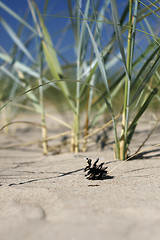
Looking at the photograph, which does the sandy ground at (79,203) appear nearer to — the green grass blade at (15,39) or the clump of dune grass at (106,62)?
the clump of dune grass at (106,62)

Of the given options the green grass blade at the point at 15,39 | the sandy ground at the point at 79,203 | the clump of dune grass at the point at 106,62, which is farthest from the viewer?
the green grass blade at the point at 15,39

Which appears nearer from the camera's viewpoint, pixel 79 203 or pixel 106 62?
pixel 79 203

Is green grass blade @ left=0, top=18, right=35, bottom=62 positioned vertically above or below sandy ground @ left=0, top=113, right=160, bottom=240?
above

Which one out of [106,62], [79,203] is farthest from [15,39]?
[79,203]

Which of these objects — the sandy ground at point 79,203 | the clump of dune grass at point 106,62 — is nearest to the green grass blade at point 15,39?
the clump of dune grass at point 106,62

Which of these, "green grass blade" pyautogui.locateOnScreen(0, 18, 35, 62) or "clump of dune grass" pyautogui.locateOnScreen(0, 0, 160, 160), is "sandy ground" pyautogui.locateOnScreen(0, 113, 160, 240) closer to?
"clump of dune grass" pyautogui.locateOnScreen(0, 0, 160, 160)

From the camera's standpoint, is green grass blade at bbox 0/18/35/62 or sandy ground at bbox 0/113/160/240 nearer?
sandy ground at bbox 0/113/160/240

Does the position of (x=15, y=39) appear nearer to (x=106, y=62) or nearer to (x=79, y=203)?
(x=106, y=62)

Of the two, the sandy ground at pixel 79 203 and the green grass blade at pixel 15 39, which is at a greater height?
the green grass blade at pixel 15 39

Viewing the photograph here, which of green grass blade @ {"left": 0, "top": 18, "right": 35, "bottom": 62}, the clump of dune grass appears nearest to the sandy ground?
the clump of dune grass

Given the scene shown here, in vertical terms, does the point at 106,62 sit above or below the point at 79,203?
above
